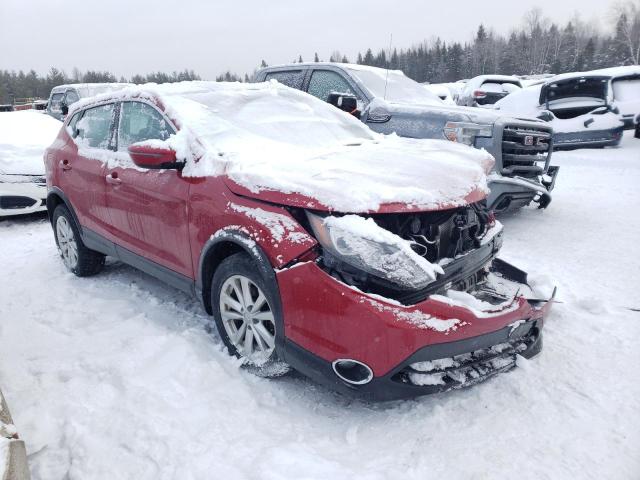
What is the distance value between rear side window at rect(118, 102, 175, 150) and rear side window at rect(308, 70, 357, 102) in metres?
2.98

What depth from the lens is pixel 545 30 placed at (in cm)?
7212

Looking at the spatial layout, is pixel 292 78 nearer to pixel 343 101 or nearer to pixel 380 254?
pixel 343 101

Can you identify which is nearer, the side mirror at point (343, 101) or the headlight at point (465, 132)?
the headlight at point (465, 132)

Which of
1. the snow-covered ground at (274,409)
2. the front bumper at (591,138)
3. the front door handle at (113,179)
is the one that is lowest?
the snow-covered ground at (274,409)

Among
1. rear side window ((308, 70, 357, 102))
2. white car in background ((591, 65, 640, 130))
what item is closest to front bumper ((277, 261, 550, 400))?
rear side window ((308, 70, 357, 102))

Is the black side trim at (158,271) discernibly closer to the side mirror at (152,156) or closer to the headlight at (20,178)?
the side mirror at (152,156)

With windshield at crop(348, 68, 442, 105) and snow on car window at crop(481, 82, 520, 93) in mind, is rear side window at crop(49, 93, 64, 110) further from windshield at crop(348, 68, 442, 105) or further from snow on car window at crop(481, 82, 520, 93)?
snow on car window at crop(481, 82, 520, 93)

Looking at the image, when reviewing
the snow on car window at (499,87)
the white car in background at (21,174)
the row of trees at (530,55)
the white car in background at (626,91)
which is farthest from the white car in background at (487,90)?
the row of trees at (530,55)

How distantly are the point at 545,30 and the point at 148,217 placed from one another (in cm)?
8415

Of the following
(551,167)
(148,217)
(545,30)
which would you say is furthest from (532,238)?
(545,30)

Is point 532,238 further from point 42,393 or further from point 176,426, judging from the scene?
point 42,393

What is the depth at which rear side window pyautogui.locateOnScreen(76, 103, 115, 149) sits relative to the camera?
3812mm

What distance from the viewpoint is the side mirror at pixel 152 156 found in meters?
2.76

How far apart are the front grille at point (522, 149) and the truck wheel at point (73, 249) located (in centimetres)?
423
